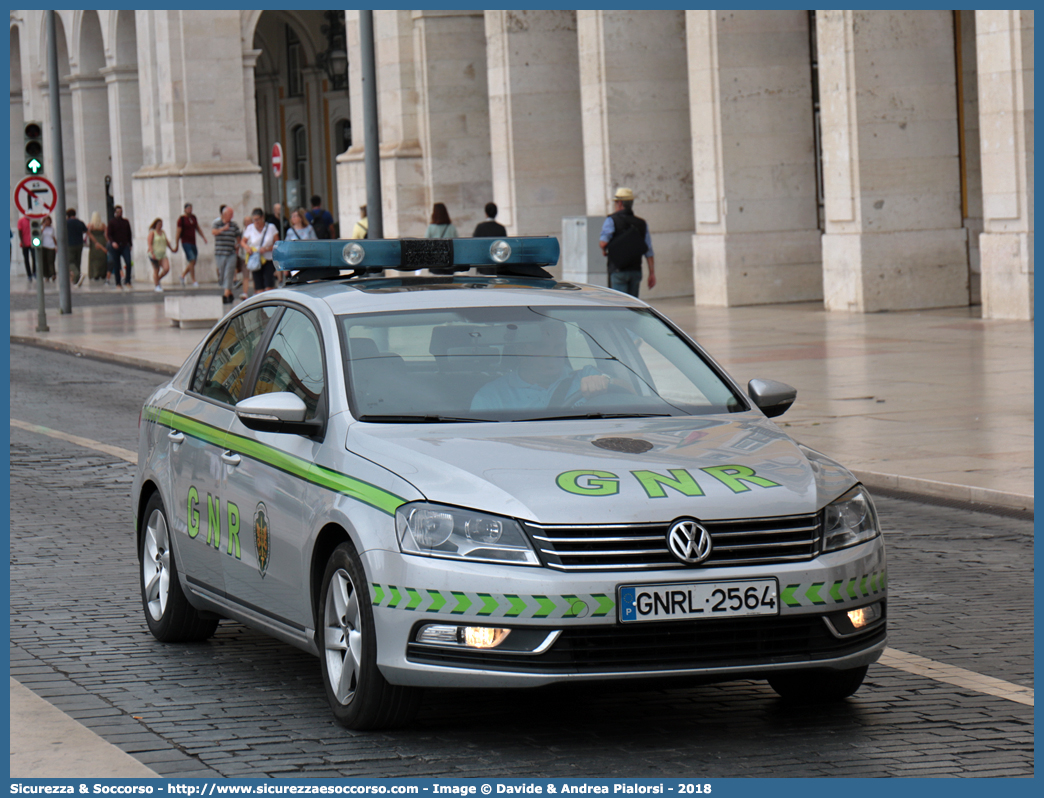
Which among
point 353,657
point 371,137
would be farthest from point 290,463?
point 371,137

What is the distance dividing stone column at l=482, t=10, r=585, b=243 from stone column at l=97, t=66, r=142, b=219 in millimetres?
17254

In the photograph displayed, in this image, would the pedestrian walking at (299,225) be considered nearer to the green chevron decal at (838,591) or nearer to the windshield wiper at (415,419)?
the windshield wiper at (415,419)

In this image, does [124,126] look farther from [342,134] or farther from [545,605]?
[545,605]

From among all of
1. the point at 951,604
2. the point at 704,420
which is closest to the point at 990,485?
the point at 951,604

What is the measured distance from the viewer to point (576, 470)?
17.9 ft

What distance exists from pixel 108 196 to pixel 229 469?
49.0 metres

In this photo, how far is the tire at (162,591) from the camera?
715 cm

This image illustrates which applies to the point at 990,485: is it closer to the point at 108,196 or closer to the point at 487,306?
the point at 487,306

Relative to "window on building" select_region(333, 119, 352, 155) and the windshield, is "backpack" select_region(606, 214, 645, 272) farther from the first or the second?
"window on building" select_region(333, 119, 352, 155)

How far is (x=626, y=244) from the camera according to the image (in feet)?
69.9

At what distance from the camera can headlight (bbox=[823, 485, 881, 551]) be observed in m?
5.55

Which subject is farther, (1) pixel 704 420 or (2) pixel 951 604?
(2) pixel 951 604

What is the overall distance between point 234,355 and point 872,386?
10038 mm

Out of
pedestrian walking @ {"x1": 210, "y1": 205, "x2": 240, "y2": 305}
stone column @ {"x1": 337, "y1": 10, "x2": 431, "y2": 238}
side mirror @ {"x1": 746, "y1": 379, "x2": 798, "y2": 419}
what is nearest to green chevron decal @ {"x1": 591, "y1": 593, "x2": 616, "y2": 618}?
side mirror @ {"x1": 746, "y1": 379, "x2": 798, "y2": 419}
